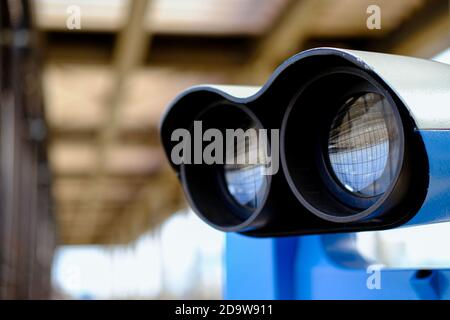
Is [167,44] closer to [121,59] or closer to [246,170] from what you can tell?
[121,59]

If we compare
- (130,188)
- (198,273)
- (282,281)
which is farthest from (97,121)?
(282,281)

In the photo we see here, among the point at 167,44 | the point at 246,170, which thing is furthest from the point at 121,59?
the point at 246,170

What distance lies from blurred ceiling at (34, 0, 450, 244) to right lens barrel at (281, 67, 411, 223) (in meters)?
2.46

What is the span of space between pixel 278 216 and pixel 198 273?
1023 centimetres

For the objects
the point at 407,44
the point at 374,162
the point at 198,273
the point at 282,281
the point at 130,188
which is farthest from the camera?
the point at 130,188

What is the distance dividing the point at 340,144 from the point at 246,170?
166 mm

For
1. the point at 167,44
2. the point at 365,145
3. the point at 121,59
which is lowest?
the point at 365,145

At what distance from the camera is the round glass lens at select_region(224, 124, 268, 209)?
2.88 ft

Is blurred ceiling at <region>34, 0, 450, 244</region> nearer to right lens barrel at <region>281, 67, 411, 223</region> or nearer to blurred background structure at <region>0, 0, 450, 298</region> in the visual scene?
blurred background structure at <region>0, 0, 450, 298</region>

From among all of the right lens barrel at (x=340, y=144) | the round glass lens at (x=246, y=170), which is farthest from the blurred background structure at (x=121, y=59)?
the right lens barrel at (x=340, y=144)

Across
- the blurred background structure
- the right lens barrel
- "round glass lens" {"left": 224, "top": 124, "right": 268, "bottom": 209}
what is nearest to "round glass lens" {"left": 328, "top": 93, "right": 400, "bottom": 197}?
the right lens barrel

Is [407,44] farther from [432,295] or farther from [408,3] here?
[432,295]

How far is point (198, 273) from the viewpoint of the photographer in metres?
10.9

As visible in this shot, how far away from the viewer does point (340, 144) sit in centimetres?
80
